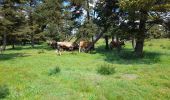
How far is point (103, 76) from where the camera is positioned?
16.4 metres

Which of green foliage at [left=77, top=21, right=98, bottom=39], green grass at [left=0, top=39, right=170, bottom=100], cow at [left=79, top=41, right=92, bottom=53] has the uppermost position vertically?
green foliage at [left=77, top=21, right=98, bottom=39]

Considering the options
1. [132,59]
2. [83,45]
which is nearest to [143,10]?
[132,59]

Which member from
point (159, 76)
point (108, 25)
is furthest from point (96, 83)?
point (108, 25)

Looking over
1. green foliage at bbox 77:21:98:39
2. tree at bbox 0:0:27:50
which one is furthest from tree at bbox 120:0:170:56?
green foliage at bbox 77:21:98:39

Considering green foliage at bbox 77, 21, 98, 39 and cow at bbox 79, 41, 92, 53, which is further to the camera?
green foliage at bbox 77, 21, 98, 39

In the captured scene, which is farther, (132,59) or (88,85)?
(132,59)

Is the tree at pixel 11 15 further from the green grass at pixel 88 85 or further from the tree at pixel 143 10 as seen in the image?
the tree at pixel 143 10

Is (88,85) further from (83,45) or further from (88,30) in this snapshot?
(88,30)

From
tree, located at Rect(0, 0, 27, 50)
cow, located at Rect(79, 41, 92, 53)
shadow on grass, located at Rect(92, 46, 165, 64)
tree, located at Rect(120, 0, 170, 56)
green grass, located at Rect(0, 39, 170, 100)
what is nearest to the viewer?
green grass, located at Rect(0, 39, 170, 100)

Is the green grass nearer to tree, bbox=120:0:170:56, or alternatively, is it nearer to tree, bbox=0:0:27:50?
tree, bbox=120:0:170:56

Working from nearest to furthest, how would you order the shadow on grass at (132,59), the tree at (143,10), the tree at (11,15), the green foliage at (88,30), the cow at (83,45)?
the shadow on grass at (132,59) < the tree at (143,10) < the tree at (11,15) < the cow at (83,45) < the green foliage at (88,30)

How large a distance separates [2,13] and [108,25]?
13.6 m

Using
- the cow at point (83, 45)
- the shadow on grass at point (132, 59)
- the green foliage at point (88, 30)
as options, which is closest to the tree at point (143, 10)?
the shadow on grass at point (132, 59)

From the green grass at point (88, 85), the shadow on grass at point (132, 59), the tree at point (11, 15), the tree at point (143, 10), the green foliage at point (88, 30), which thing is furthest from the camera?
the green foliage at point (88, 30)
